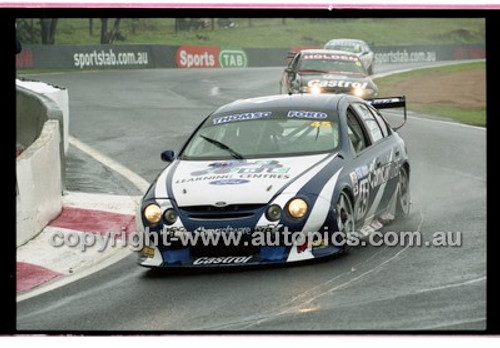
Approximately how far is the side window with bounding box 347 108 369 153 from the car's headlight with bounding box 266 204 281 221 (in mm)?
1441

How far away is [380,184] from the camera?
31.3 feet

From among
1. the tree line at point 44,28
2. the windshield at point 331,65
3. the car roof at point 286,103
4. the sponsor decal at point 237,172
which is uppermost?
the tree line at point 44,28

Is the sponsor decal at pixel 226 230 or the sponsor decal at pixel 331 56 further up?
the sponsor decal at pixel 331 56

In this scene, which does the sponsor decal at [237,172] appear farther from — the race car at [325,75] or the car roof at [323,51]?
the car roof at [323,51]

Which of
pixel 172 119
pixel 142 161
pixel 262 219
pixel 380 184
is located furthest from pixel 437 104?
pixel 262 219

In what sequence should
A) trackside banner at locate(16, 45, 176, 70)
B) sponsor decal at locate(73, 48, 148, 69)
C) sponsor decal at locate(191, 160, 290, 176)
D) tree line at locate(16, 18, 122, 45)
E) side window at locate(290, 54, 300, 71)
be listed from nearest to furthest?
tree line at locate(16, 18, 122, 45) → sponsor decal at locate(191, 160, 290, 176) → trackside banner at locate(16, 45, 176, 70) → side window at locate(290, 54, 300, 71) → sponsor decal at locate(73, 48, 148, 69)

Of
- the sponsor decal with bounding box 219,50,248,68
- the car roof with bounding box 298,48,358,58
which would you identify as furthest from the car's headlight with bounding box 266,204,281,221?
the sponsor decal with bounding box 219,50,248,68

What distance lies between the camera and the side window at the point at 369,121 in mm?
9961

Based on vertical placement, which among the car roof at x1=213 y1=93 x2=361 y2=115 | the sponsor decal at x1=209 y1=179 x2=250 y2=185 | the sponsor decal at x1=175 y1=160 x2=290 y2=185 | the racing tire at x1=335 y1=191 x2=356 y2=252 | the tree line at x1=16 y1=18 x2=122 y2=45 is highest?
the tree line at x1=16 y1=18 x2=122 y2=45

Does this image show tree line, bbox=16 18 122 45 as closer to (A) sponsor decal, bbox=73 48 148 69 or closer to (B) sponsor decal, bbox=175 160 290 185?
(B) sponsor decal, bbox=175 160 290 185

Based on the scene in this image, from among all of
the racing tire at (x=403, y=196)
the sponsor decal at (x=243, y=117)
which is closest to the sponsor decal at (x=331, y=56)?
the racing tire at (x=403, y=196)

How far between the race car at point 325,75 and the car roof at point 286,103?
407 centimetres

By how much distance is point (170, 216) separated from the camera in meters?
8.24

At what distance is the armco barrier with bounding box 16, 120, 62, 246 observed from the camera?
31.4 feet
